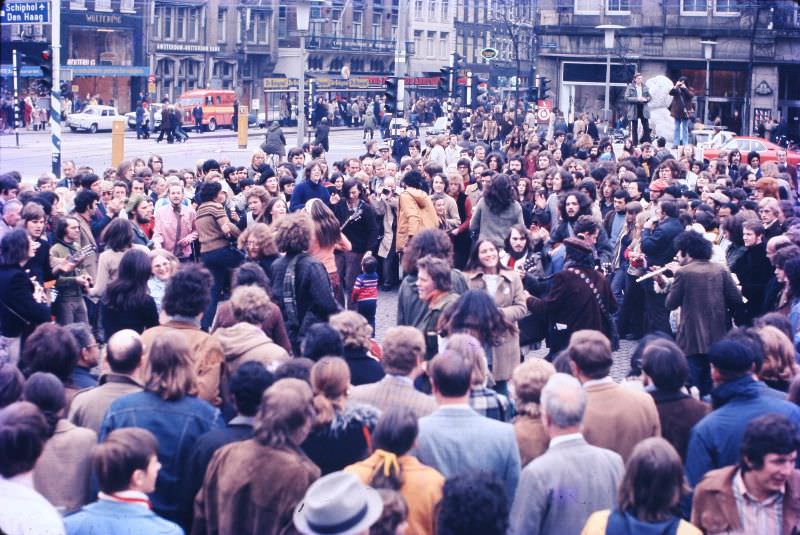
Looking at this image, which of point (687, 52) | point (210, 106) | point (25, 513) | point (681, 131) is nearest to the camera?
point (25, 513)

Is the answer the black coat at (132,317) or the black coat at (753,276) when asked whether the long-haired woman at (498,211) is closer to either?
the black coat at (753,276)

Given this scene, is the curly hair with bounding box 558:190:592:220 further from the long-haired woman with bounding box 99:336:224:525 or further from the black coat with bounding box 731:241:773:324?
the long-haired woman with bounding box 99:336:224:525

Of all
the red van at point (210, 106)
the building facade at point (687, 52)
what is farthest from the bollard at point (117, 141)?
the red van at point (210, 106)

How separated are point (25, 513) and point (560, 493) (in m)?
2.18

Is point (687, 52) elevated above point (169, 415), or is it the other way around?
point (687, 52)

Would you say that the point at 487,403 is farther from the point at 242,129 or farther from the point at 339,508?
the point at 242,129

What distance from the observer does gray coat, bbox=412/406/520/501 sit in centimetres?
539

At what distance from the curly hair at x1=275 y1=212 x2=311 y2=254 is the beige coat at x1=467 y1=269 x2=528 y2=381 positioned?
1.23 metres

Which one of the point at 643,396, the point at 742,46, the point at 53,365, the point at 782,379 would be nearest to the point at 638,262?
the point at 782,379

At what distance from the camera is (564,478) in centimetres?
514

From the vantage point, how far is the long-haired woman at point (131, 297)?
Answer: 7902mm

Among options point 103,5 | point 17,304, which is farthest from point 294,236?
point 103,5

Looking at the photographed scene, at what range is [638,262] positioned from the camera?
468 inches

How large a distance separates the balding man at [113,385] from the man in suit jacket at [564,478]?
6.90ft
